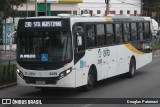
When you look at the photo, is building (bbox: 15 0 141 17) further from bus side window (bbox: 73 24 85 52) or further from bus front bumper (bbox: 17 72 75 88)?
bus front bumper (bbox: 17 72 75 88)

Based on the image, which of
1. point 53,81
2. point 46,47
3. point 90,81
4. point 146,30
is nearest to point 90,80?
point 90,81

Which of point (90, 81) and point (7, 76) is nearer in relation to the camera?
point (90, 81)

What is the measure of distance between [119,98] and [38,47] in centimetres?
306

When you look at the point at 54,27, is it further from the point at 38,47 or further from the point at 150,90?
the point at 150,90

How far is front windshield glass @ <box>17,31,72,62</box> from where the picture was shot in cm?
1506

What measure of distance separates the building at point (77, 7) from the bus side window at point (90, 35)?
18.5m

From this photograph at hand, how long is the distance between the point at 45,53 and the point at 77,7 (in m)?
37.3

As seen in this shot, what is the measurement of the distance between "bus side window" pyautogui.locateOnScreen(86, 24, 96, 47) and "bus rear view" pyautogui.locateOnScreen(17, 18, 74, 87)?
1.58 meters

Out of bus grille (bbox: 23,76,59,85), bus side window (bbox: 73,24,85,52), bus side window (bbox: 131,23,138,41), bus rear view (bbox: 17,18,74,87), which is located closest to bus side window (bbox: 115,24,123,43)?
bus side window (bbox: 131,23,138,41)

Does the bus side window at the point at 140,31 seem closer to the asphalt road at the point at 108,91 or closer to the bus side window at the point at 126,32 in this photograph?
the bus side window at the point at 126,32

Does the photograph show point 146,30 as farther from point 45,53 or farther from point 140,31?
point 45,53

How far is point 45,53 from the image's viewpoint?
595 inches

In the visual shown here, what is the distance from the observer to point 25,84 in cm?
1538

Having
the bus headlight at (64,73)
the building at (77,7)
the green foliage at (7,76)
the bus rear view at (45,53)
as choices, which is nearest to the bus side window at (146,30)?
the green foliage at (7,76)
